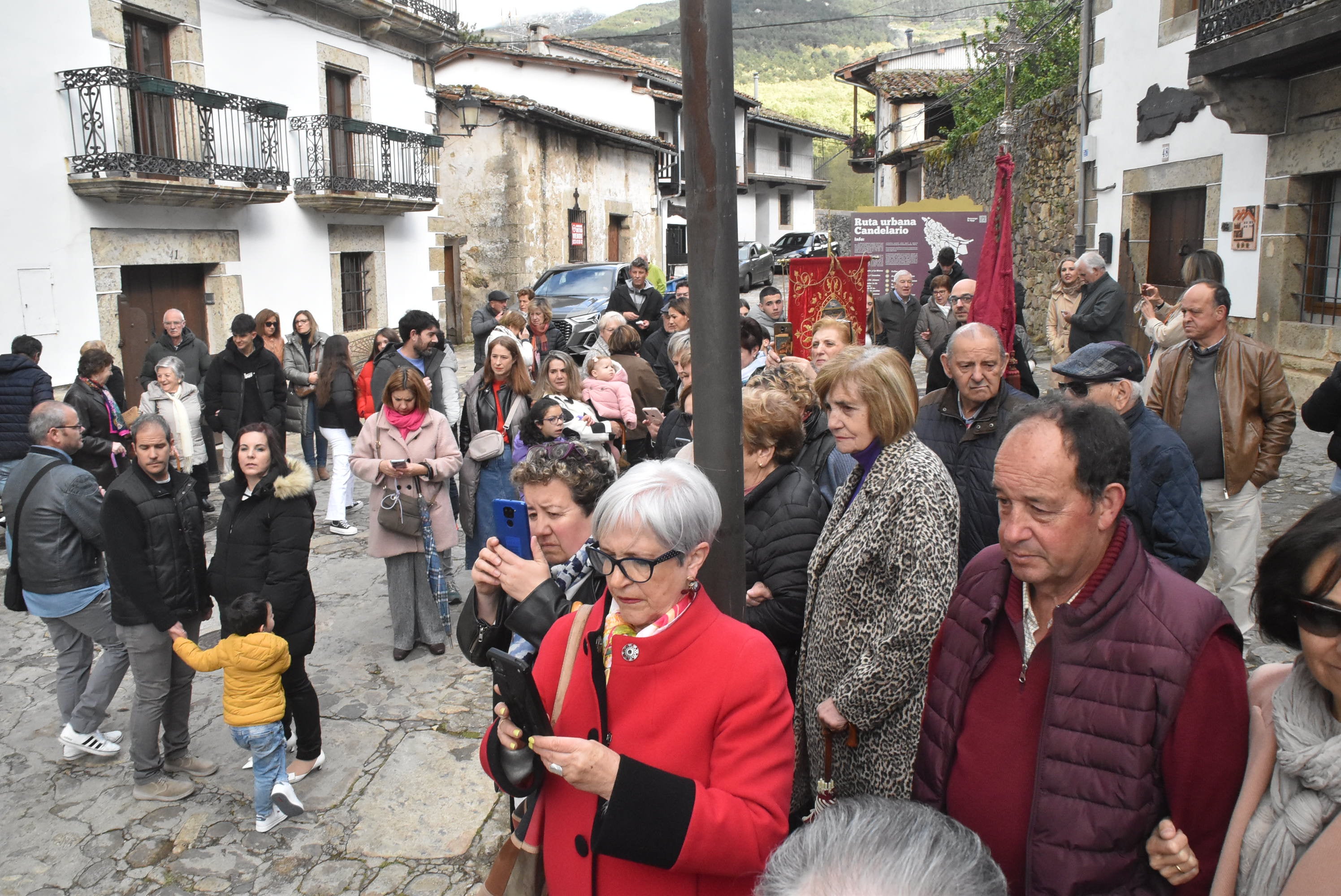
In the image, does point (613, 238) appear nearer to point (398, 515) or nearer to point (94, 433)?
point (94, 433)

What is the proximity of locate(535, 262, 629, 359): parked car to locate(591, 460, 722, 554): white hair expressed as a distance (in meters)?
12.3

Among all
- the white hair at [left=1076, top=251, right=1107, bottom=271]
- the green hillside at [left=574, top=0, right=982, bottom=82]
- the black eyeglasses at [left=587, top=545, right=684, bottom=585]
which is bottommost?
the black eyeglasses at [left=587, top=545, right=684, bottom=585]

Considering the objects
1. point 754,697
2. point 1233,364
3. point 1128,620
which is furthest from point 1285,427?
point 754,697

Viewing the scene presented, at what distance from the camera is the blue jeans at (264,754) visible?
3689 mm

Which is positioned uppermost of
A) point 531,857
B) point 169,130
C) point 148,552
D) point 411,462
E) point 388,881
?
point 169,130

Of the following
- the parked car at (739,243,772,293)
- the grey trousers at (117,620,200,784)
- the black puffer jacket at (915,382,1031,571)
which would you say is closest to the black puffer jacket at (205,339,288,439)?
the grey trousers at (117,620,200,784)

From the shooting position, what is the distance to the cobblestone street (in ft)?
11.6

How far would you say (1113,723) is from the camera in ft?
5.68

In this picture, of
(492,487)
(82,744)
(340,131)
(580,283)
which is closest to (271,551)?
(82,744)

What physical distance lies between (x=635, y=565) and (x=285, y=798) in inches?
104

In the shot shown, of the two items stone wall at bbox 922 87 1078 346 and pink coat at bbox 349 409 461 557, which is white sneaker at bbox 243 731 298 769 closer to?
pink coat at bbox 349 409 461 557

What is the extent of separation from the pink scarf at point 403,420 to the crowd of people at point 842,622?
0.02m

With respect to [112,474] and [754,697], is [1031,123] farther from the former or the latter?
[754,697]

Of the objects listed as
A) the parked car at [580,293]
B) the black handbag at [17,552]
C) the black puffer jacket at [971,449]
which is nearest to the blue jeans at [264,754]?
the black handbag at [17,552]
